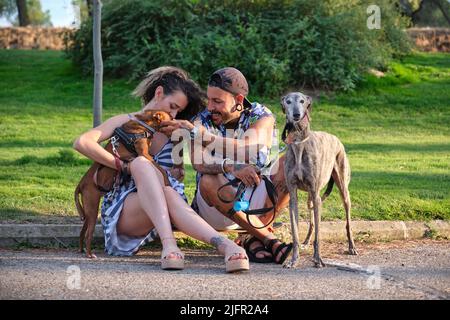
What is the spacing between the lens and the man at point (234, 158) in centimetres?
634

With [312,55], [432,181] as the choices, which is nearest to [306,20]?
[312,55]

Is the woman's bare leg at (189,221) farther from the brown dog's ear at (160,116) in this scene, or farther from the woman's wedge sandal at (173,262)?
the brown dog's ear at (160,116)

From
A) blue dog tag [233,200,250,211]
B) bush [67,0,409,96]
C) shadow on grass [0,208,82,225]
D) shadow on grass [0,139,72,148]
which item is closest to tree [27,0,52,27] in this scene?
bush [67,0,409,96]

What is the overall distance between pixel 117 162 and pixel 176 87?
0.86 m

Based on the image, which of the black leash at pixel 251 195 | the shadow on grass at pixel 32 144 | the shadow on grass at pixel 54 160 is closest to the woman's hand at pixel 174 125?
the black leash at pixel 251 195

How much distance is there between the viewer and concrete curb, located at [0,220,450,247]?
7098 mm

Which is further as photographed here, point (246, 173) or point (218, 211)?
point (218, 211)

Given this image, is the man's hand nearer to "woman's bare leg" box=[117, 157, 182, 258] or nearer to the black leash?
the black leash

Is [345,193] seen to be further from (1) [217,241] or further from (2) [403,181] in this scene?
(2) [403,181]

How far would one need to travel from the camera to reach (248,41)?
52.5ft

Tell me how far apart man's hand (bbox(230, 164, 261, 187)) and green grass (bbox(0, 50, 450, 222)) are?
181 cm

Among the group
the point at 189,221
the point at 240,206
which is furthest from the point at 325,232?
the point at 189,221

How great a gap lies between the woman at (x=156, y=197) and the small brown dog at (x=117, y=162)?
9 cm
